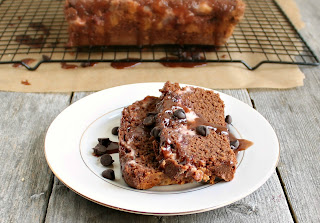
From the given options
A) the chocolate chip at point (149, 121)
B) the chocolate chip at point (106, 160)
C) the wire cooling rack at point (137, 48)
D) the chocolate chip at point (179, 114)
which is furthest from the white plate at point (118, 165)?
the wire cooling rack at point (137, 48)

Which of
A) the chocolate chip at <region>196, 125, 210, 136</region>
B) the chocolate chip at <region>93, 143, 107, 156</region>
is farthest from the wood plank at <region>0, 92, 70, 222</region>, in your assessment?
the chocolate chip at <region>196, 125, 210, 136</region>

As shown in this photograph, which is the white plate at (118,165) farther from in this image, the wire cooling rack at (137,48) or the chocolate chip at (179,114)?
the wire cooling rack at (137,48)

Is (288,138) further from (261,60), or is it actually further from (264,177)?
(261,60)

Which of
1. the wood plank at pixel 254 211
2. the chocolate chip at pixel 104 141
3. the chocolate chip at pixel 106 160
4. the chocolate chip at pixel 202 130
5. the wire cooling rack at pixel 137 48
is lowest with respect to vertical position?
the wire cooling rack at pixel 137 48

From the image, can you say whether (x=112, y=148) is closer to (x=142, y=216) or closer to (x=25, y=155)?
(x=142, y=216)

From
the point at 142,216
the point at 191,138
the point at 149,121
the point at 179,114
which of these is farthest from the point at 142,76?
the point at 142,216

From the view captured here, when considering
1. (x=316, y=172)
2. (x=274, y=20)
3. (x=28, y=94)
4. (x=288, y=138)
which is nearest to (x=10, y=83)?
(x=28, y=94)
